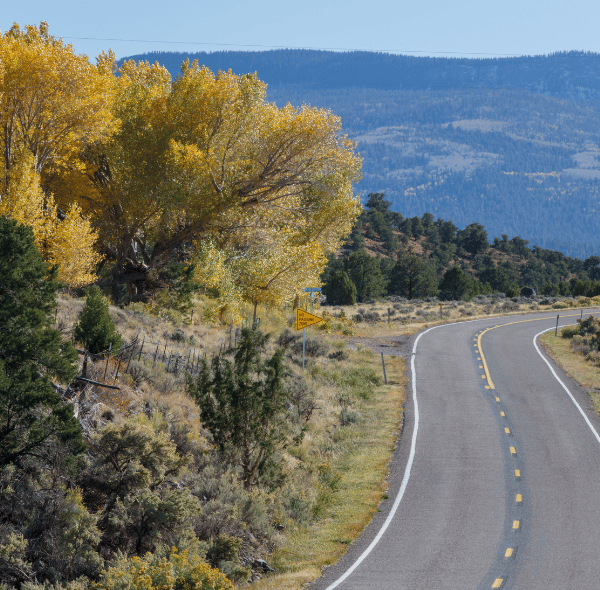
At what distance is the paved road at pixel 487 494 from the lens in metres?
12.3

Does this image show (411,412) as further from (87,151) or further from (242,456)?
Result: (87,151)

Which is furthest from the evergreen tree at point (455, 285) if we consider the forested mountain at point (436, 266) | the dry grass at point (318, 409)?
the dry grass at point (318, 409)

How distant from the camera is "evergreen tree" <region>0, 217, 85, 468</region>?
10.8m

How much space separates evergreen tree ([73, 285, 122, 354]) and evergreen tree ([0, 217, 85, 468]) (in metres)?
3.16

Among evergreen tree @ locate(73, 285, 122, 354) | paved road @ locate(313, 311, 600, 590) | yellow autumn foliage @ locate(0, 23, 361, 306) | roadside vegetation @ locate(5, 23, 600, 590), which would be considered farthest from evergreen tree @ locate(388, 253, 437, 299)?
evergreen tree @ locate(73, 285, 122, 354)

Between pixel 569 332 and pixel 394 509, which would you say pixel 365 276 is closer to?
pixel 569 332

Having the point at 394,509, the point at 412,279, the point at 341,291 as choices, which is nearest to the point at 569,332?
the point at 341,291

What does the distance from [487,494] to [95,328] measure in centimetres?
1073

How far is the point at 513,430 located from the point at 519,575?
10.4m

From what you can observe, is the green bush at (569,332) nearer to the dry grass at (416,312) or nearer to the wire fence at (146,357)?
the dry grass at (416,312)

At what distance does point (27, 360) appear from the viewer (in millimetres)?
11852

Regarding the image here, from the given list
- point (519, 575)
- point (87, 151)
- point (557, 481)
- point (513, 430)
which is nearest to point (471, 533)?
point (519, 575)

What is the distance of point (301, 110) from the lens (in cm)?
3244

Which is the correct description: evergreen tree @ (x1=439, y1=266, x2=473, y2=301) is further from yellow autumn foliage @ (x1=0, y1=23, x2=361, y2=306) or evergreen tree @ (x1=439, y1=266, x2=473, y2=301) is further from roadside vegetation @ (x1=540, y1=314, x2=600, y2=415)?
yellow autumn foliage @ (x1=0, y1=23, x2=361, y2=306)
